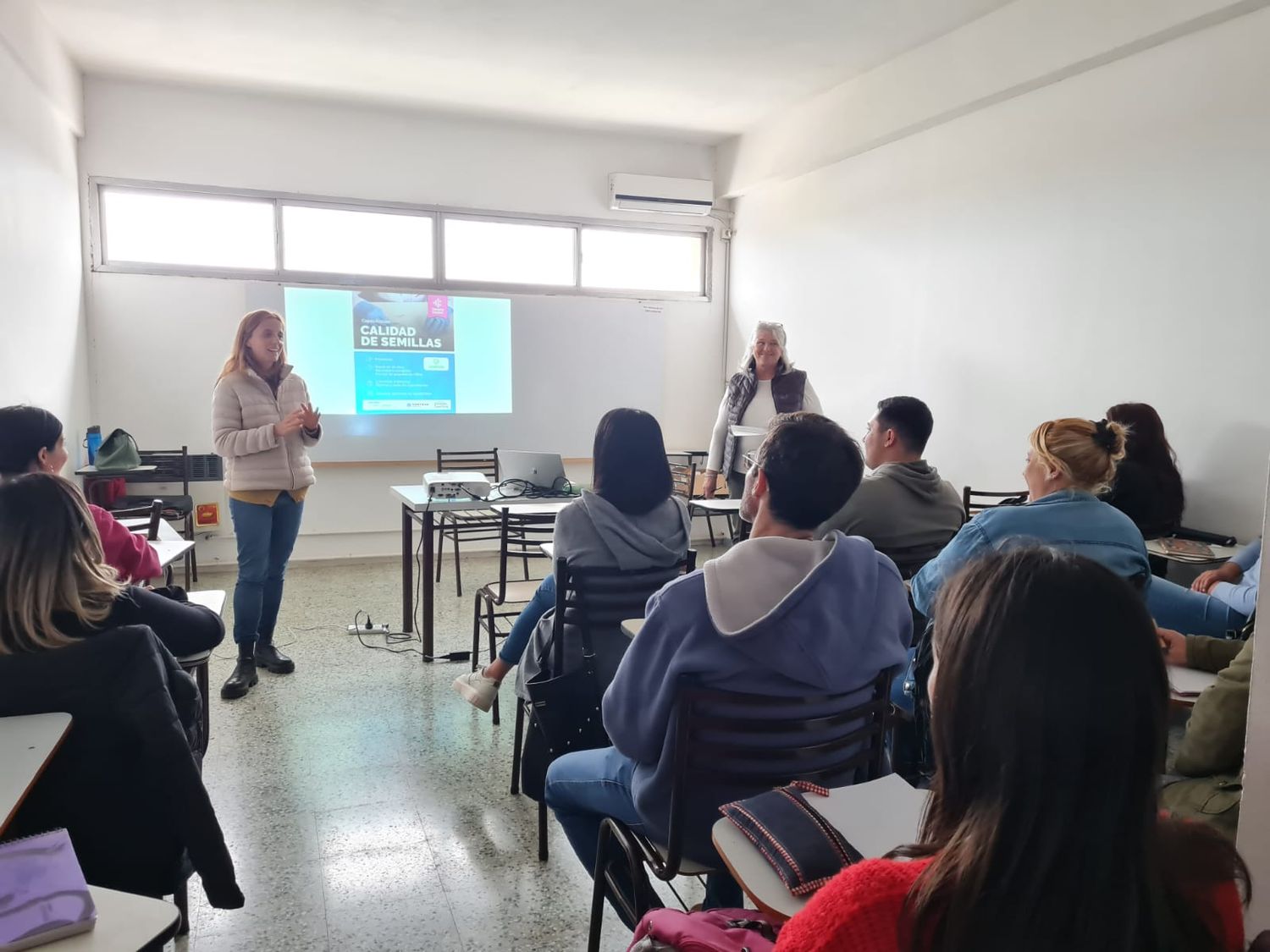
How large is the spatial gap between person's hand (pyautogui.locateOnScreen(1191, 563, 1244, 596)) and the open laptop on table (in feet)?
8.14

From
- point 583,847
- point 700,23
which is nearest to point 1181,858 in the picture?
point 583,847

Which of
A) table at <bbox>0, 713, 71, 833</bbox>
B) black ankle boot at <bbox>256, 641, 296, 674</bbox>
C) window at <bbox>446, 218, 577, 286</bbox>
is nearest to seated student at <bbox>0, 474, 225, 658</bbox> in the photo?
table at <bbox>0, 713, 71, 833</bbox>

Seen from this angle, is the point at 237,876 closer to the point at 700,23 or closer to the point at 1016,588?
the point at 1016,588

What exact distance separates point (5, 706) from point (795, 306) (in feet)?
17.7

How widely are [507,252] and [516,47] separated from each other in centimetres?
181

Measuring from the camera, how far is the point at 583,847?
1772 mm

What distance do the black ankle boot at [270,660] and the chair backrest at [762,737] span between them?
271 cm

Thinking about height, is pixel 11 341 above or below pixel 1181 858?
above

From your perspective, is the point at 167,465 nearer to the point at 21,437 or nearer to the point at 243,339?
the point at 243,339

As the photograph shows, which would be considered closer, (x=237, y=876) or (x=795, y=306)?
A: (x=237, y=876)

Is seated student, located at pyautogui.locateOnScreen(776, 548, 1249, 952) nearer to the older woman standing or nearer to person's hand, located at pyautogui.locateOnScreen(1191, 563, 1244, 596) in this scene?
person's hand, located at pyautogui.locateOnScreen(1191, 563, 1244, 596)

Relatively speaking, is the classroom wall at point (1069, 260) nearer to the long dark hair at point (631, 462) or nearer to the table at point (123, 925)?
the long dark hair at point (631, 462)

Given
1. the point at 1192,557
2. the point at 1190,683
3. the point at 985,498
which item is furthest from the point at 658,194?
the point at 1190,683

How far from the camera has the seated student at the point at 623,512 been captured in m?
2.23
